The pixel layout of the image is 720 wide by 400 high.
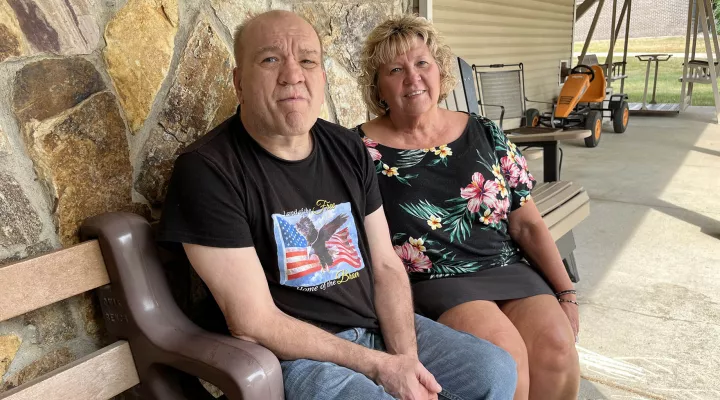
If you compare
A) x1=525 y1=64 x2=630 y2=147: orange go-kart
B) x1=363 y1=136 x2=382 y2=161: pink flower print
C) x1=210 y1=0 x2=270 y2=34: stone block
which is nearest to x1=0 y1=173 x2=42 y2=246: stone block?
x1=210 y1=0 x2=270 y2=34: stone block

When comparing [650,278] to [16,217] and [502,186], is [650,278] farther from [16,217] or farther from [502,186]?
[16,217]

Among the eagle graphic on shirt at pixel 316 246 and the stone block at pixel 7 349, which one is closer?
the stone block at pixel 7 349

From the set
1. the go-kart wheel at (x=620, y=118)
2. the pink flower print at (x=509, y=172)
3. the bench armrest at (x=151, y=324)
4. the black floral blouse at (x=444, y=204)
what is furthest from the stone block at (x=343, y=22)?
the go-kart wheel at (x=620, y=118)

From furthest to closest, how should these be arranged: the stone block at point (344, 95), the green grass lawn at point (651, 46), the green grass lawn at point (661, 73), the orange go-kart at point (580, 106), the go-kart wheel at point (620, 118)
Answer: the green grass lawn at point (651, 46) < the green grass lawn at point (661, 73) < the go-kart wheel at point (620, 118) < the orange go-kart at point (580, 106) < the stone block at point (344, 95)

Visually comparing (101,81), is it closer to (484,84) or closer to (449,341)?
(449,341)

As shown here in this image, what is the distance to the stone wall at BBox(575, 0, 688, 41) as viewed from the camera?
18.8 m

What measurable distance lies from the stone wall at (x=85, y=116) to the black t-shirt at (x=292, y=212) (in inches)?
9.4

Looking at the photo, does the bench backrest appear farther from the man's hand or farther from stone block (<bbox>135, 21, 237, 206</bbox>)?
the man's hand

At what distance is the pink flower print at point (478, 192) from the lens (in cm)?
189

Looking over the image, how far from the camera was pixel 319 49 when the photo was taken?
1.56 metres

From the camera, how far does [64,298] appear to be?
128 cm

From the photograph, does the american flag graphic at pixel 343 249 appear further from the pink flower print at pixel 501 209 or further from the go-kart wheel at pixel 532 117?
the go-kart wheel at pixel 532 117

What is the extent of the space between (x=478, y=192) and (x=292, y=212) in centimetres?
71

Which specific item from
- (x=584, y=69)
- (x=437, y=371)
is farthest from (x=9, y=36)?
(x=584, y=69)
